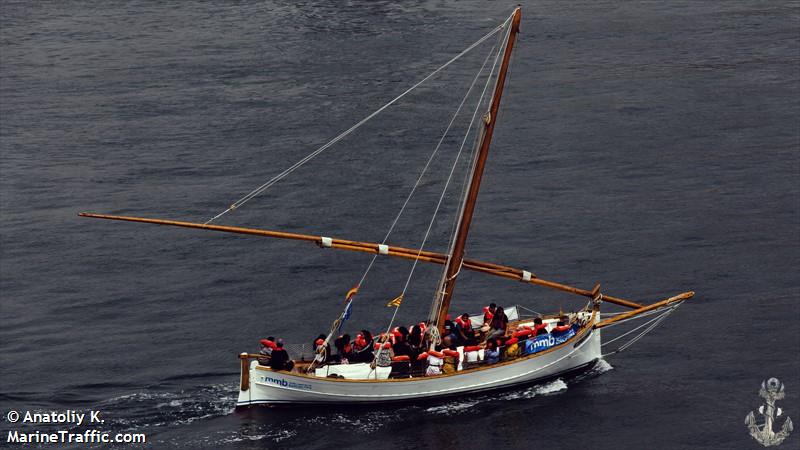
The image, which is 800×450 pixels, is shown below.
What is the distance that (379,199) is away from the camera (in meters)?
94.9

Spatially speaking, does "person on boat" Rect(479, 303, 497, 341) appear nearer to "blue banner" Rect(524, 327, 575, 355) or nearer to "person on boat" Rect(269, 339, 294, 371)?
"blue banner" Rect(524, 327, 575, 355)

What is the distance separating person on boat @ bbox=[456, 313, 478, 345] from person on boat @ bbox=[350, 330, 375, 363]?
510 centimetres

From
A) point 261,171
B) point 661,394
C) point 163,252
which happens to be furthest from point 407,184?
point 661,394

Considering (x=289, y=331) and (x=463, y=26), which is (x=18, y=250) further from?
(x=463, y=26)

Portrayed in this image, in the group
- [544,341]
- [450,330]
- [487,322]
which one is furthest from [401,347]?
[544,341]

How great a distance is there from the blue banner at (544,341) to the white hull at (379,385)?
30cm

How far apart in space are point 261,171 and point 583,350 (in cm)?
4201

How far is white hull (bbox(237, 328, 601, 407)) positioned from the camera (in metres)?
63.4

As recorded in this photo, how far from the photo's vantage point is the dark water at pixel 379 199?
66.0 m

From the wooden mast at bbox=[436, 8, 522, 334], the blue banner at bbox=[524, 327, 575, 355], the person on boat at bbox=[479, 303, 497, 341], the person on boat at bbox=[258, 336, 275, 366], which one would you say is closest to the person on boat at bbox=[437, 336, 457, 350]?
the wooden mast at bbox=[436, 8, 522, 334]

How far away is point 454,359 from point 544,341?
5.27 metres

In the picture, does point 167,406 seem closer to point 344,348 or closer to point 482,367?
point 344,348

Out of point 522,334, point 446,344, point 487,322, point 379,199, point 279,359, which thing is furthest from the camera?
point 379,199

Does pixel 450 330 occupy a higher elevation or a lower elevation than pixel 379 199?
lower
